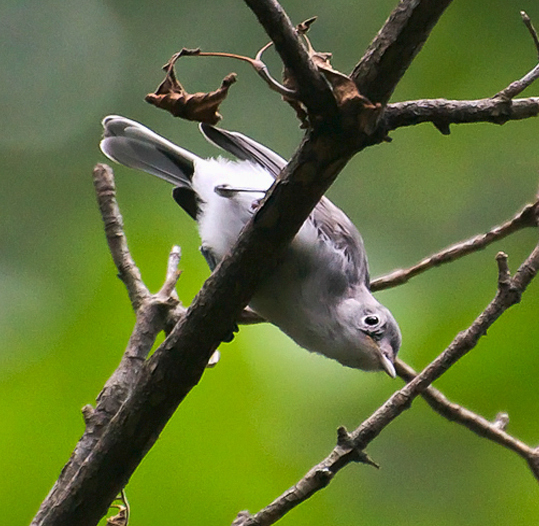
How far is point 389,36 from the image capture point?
165 cm

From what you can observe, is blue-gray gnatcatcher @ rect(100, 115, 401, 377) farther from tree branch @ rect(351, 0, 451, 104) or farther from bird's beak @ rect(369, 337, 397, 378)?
tree branch @ rect(351, 0, 451, 104)

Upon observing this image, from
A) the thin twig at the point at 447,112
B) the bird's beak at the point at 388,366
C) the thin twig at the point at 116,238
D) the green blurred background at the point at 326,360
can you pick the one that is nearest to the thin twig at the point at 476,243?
the bird's beak at the point at 388,366

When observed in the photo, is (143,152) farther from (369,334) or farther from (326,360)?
(369,334)

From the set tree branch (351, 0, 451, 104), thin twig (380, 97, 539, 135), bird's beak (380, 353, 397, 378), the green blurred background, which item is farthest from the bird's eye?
tree branch (351, 0, 451, 104)

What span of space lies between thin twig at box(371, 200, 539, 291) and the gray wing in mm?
184

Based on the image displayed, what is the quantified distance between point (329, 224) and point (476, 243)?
67 cm

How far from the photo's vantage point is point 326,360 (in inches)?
133

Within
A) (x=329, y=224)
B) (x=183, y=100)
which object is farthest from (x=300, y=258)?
(x=183, y=100)

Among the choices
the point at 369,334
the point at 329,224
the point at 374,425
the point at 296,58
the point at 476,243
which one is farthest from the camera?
the point at 329,224

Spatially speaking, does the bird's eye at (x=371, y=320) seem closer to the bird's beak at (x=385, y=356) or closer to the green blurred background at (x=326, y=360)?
the bird's beak at (x=385, y=356)

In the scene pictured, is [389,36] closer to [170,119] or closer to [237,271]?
[237,271]

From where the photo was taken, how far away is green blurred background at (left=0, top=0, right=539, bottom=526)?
295 centimetres

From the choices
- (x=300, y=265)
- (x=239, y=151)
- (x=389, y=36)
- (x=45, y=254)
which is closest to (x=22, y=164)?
(x=45, y=254)

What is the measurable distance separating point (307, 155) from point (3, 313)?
2192 mm
